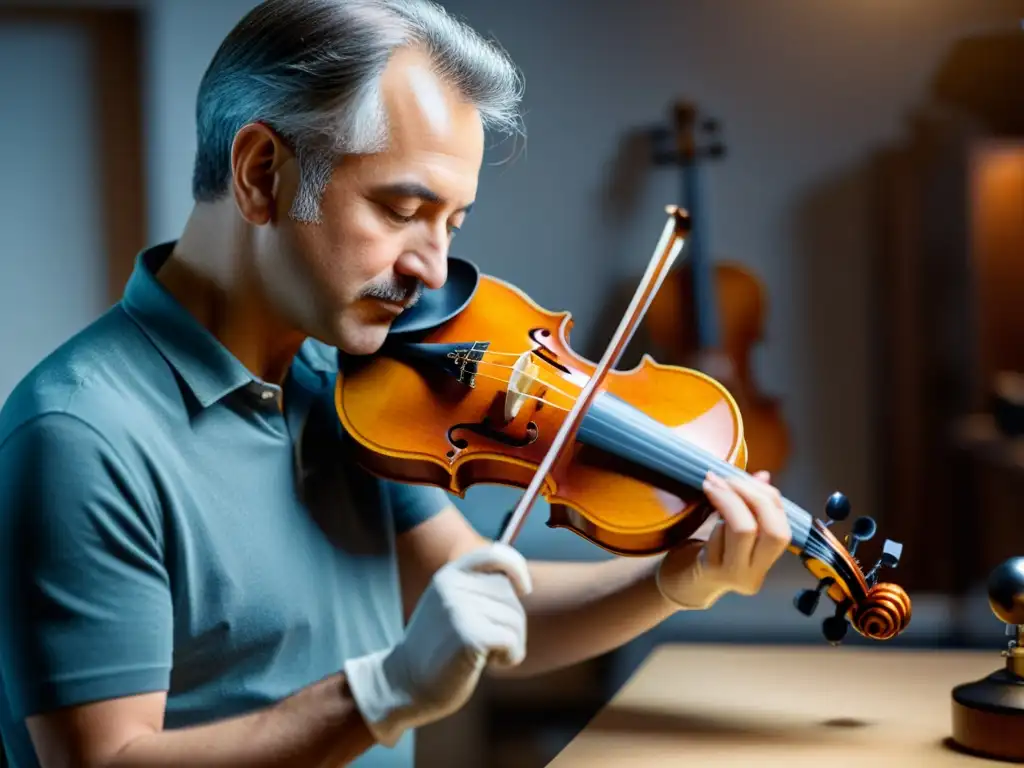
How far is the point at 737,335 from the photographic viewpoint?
1.27 m

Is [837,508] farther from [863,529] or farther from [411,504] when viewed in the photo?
[411,504]

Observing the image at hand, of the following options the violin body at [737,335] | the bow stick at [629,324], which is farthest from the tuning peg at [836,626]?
the violin body at [737,335]

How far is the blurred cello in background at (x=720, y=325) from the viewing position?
49.0 inches

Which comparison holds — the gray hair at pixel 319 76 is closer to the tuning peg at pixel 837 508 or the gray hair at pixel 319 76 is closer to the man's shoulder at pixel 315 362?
the man's shoulder at pixel 315 362

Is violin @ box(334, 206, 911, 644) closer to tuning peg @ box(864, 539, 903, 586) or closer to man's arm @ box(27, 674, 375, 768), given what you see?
tuning peg @ box(864, 539, 903, 586)

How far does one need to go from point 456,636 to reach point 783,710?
507 mm

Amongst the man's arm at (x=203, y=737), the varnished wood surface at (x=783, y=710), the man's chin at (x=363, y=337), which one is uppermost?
the man's chin at (x=363, y=337)

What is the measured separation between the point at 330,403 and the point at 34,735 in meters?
0.35

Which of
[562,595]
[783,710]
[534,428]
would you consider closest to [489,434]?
[534,428]

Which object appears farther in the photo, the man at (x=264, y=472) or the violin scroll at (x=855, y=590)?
the violin scroll at (x=855, y=590)

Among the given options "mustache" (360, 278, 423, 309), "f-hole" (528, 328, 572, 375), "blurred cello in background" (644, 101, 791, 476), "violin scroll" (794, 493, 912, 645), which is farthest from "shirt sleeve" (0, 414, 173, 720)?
"blurred cello in background" (644, 101, 791, 476)

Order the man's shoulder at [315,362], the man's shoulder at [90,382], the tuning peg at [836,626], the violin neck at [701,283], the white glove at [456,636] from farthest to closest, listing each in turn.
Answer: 1. the violin neck at [701,283]
2. the man's shoulder at [315,362]
3. the tuning peg at [836,626]
4. the man's shoulder at [90,382]
5. the white glove at [456,636]

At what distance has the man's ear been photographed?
0.84 m

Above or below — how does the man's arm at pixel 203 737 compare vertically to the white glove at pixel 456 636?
below
